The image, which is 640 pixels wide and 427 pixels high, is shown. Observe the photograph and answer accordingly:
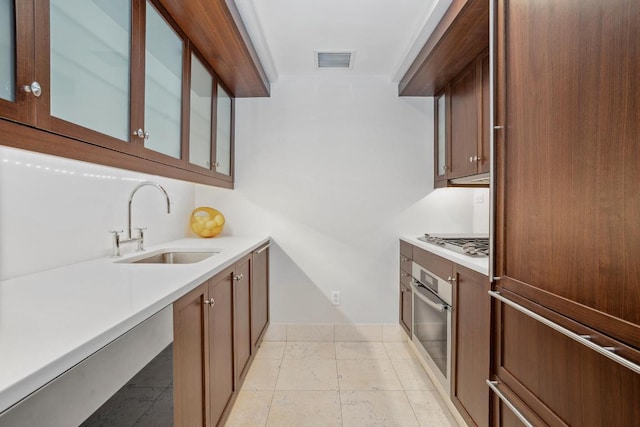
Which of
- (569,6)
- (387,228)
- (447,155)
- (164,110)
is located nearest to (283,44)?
(164,110)

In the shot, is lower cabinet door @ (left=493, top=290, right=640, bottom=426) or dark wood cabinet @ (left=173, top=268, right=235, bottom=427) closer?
lower cabinet door @ (left=493, top=290, right=640, bottom=426)

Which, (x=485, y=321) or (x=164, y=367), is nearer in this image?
(x=164, y=367)

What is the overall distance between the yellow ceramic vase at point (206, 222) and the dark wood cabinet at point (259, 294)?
412mm

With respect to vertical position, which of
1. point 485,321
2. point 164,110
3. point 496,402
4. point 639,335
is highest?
point 164,110

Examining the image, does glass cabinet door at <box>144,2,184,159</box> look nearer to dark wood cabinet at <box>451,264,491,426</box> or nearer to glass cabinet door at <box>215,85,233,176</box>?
glass cabinet door at <box>215,85,233,176</box>

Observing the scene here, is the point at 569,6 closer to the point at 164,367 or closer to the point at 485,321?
the point at 485,321

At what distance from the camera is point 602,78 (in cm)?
76

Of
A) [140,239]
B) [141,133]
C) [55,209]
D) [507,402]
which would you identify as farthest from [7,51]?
[507,402]

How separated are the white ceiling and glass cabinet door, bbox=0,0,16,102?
1.23 metres

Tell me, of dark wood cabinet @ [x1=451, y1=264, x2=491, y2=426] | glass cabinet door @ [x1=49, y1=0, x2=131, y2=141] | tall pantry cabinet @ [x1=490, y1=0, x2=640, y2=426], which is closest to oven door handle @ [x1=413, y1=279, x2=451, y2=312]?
dark wood cabinet @ [x1=451, y1=264, x2=491, y2=426]

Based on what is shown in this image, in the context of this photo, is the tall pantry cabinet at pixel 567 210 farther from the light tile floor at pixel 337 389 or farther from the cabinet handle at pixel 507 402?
the light tile floor at pixel 337 389

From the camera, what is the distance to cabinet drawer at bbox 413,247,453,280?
6.06 feet

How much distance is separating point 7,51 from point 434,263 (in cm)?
206

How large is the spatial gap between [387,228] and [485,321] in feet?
5.00
